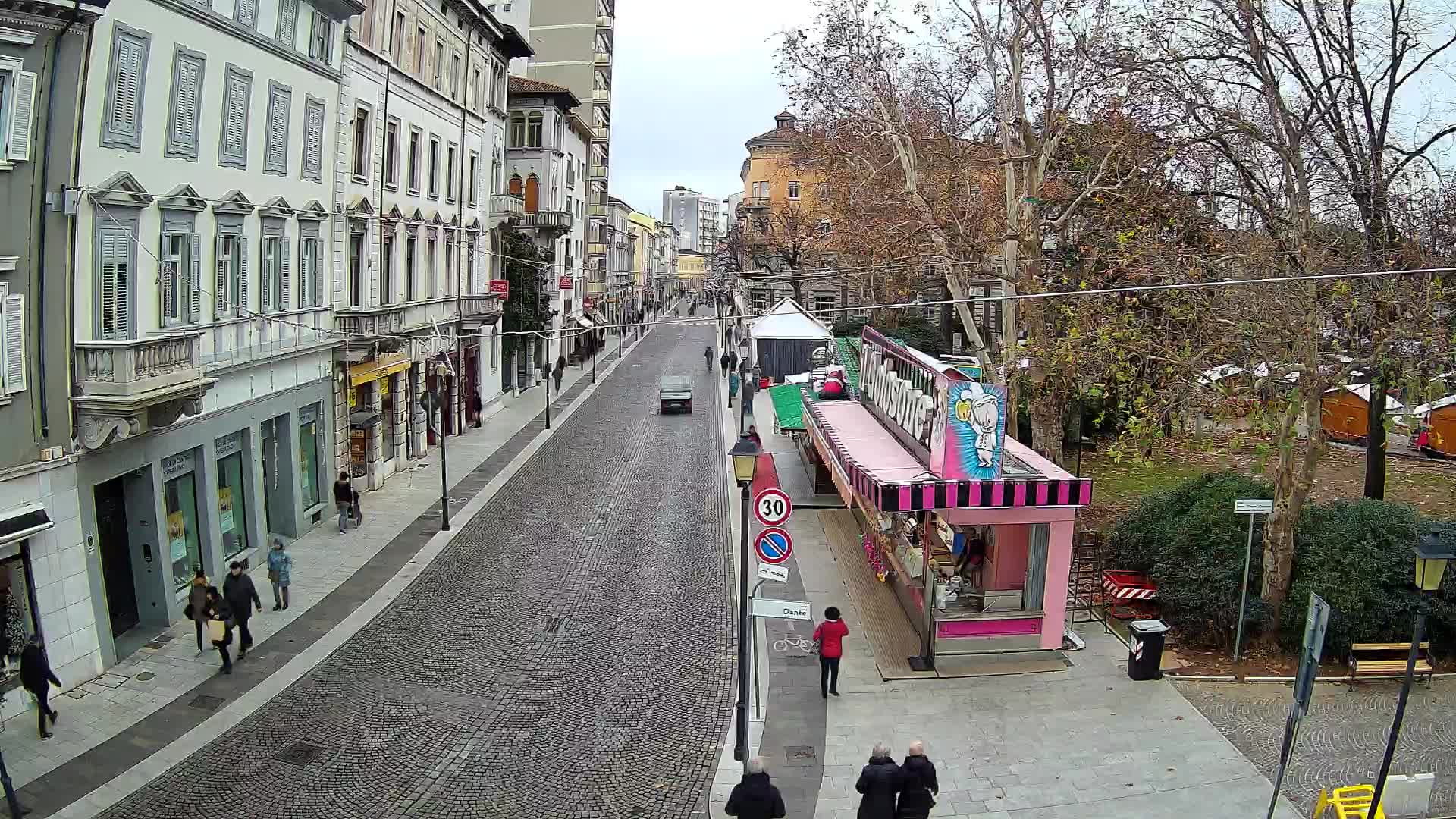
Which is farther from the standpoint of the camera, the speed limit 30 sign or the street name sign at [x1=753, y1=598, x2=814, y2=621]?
the speed limit 30 sign

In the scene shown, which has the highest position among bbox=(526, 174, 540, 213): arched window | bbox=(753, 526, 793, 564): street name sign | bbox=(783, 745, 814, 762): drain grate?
bbox=(526, 174, 540, 213): arched window

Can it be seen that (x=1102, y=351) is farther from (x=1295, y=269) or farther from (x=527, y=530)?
(x=527, y=530)

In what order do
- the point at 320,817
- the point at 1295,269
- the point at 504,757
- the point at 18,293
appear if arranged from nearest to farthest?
the point at 320,817 → the point at 504,757 → the point at 18,293 → the point at 1295,269

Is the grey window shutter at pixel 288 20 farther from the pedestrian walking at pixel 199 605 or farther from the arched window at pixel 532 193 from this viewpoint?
the arched window at pixel 532 193

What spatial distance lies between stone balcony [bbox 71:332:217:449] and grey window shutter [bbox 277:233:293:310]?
5.72 meters

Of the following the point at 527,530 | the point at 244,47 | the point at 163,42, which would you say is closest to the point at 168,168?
the point at 163,42

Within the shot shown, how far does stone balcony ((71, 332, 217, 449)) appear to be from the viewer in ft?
48.5

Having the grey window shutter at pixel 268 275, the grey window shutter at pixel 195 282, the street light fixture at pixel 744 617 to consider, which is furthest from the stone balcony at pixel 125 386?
the street light fixture at pixel 744 617

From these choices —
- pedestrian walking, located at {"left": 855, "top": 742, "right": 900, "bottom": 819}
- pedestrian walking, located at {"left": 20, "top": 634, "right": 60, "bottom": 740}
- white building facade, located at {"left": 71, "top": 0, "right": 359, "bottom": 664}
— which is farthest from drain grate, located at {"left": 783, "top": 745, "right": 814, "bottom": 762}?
white building facade, located at {"left": 71, "top": 0, "right": 359, "bottom": 664}

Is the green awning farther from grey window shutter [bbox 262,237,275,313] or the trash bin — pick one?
the trash bin

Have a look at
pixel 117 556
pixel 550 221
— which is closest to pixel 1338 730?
pixel 117 556

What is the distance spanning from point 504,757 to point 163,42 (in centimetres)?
1173

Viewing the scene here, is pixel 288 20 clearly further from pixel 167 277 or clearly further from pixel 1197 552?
pixel 1197 552

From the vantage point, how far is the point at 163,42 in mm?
16484
